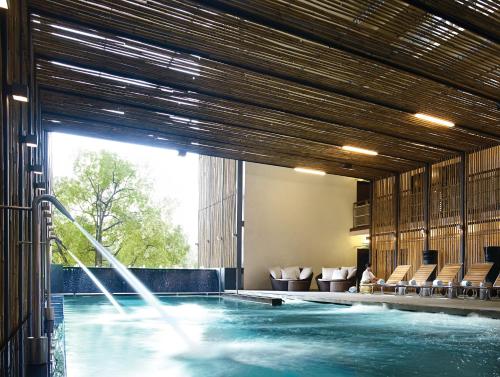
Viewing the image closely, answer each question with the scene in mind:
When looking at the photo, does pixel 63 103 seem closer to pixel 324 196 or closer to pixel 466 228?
pixel 466 228

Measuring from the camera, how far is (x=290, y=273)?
792 inches

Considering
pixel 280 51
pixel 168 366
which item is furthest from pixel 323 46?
pixel 168 366

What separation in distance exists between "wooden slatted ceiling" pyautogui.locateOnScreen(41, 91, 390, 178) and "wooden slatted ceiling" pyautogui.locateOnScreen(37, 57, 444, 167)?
0.43 metres

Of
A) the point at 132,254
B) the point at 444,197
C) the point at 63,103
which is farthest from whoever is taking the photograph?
the point at 132,254

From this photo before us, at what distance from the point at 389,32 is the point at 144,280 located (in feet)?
43.8

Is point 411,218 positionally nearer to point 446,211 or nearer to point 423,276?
point 446,211

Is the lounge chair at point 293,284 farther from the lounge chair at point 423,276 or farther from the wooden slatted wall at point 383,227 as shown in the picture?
the lounge chair at point 423,276

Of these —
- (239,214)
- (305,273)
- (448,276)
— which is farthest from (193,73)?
(239,214)

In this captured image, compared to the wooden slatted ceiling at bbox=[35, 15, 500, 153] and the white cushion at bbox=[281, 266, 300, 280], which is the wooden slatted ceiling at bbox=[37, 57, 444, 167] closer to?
the wooden slatted ceiling at bbox=[35, 15, 500, 153]

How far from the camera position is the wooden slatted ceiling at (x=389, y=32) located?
6957mm

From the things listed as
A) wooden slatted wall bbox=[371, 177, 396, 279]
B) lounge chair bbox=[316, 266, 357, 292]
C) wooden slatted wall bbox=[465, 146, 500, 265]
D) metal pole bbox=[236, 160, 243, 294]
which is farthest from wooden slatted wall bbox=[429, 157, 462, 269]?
metal pole bbox=[236, 160, 243, 294]

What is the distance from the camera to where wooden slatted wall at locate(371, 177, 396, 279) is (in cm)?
1855

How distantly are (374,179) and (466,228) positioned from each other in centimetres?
476

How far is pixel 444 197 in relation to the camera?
16500 mm
